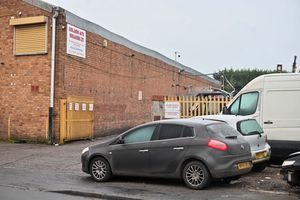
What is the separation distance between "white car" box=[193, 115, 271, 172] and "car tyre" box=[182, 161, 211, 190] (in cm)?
194

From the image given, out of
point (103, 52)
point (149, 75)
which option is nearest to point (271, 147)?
point (103, 52)

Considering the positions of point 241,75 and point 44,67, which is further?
point 241,75

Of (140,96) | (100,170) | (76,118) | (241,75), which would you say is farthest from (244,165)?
(241,75)

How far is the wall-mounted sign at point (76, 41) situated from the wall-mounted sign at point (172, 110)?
4945mm

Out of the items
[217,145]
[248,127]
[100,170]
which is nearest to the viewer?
[217,145]

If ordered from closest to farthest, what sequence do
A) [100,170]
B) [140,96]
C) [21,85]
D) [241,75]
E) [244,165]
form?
[244,165], [100,170], [21,85], [140,96], [241,75]

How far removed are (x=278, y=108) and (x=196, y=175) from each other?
4503 millimetres

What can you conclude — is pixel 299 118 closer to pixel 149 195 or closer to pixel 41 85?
pixel 149 195

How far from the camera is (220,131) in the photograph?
9492 millimetres

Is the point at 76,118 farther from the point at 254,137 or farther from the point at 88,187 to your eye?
the point at 254,137

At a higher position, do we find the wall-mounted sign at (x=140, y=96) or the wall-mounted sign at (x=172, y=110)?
the wall-mounted sign at (x=140, y=96)

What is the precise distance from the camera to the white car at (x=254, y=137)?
1059 cm

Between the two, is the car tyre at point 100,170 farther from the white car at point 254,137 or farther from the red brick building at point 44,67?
the red brick building at point 44,67

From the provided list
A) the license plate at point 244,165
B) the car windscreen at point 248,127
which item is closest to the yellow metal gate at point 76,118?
the car windscreen at point 248,127
